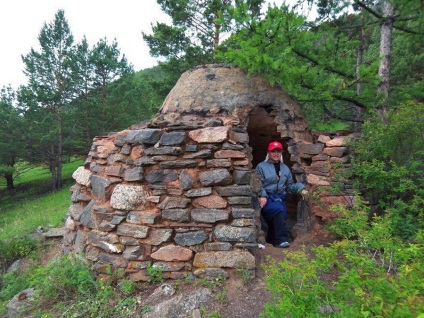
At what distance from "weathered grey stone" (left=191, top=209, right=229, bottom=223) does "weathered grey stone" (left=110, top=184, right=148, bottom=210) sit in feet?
2.23

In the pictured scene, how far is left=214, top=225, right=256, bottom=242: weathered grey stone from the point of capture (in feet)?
10.3

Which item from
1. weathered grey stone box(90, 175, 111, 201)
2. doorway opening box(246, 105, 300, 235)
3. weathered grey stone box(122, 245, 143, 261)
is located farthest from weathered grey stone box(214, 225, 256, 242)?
doorway opening box(246, 105, 300, 235)

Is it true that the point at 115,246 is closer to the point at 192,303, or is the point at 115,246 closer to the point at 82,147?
the point at 192,303

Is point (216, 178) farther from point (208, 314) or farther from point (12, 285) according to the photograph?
point (12, 285)

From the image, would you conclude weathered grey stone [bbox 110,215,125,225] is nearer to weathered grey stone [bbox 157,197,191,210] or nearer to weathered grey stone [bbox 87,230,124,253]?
weathered grey stone [bbox 87,230,124,253]

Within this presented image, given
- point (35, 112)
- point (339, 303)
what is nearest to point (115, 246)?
point (339, 303)

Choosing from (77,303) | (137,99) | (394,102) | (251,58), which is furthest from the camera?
(137,99)

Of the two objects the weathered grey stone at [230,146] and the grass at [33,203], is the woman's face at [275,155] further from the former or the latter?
the grass at [33,203]

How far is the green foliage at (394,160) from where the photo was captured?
336 centimetres

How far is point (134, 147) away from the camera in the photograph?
361 cm

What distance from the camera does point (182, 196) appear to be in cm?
332

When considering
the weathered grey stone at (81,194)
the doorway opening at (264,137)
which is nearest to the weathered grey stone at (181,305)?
the weathered grey stone at (81,194)

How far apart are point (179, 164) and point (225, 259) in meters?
1.25

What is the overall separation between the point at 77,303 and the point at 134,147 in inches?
76.5
